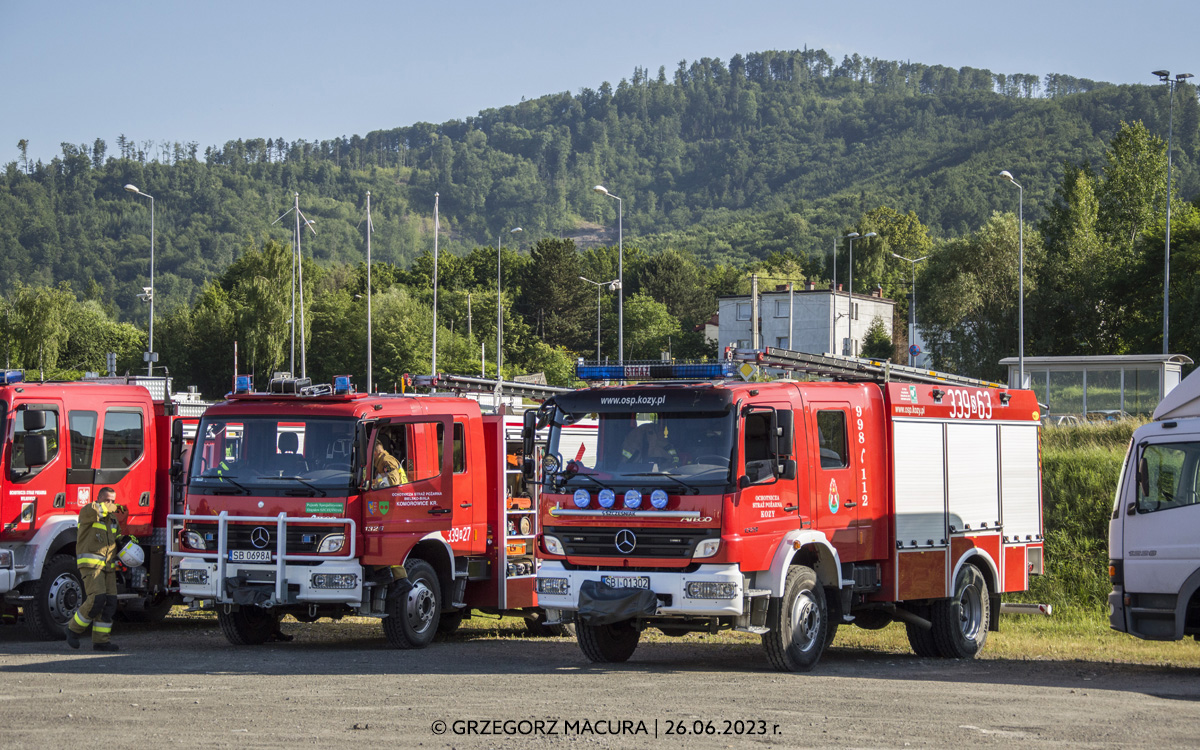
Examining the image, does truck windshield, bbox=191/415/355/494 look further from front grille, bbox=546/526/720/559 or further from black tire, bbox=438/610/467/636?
black tire, bbox=438/610/467/636

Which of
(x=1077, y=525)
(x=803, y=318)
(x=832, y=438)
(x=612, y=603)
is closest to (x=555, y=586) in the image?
(x=612, y=603)

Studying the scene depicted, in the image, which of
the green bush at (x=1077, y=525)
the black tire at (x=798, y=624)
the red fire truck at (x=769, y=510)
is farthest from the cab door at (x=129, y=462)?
the green bush at (x=1077, y=525)

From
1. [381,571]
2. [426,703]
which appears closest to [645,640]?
[381,571]

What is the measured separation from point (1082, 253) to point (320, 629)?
57973mm

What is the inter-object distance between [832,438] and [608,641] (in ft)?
9.95

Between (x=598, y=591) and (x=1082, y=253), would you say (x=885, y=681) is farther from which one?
(x=1082, y=253)

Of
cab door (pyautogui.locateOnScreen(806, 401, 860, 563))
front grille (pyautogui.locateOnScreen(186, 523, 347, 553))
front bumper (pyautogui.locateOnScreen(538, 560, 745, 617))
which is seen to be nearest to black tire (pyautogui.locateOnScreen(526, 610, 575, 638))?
front grille (pyautogui.locateOnScreen(186, 523, 347, 553))

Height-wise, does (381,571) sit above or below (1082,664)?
above

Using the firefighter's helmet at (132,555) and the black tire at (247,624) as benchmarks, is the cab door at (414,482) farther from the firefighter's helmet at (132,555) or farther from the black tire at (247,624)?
the firefighter's helmet at (132,555)

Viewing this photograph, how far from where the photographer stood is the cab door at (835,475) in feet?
39.4

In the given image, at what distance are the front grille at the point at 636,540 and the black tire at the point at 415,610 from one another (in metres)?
2.64

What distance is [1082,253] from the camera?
215 ft

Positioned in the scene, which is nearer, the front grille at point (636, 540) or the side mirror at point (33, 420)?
the front grille at point (636, 540)

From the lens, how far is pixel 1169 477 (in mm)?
12477
